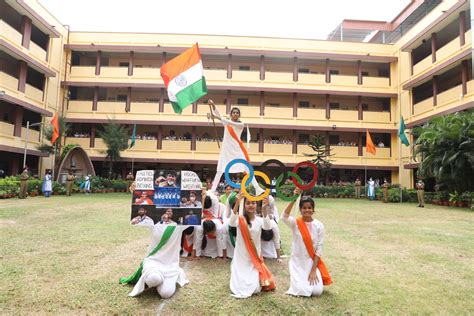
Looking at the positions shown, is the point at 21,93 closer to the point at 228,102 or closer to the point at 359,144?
the point at 228,102

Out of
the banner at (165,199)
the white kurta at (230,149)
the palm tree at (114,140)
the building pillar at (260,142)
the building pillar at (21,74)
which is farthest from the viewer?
the building pillar at (260,142)

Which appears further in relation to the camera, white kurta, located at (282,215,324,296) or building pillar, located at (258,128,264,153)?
building pillar, located at (258,128,264,153)

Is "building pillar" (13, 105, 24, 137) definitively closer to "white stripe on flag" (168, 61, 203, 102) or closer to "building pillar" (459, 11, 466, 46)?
"white stripe on flag" (168, 61, 203, 102)

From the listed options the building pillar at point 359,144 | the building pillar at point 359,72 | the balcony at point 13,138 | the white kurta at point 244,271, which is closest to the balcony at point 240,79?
the building pillar at point 359,72

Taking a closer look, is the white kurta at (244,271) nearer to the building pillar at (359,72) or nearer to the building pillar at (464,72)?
the building pillar at (464,72)

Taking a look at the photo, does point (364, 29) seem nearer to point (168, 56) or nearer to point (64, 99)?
point (168, 56)

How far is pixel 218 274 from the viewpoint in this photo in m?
4.69

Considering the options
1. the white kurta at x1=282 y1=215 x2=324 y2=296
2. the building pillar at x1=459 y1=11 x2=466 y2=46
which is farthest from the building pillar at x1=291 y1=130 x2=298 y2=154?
the white kurta at x1=282 y1=215 x2=324 y2=296

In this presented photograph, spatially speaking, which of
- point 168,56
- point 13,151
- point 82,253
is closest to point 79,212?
point 82,253

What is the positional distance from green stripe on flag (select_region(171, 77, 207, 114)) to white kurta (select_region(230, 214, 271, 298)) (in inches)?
127

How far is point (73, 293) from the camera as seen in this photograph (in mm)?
3797

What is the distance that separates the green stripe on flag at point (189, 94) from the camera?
679 centimetres

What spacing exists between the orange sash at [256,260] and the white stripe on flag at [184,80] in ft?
12.1

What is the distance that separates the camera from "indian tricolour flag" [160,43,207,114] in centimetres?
683
